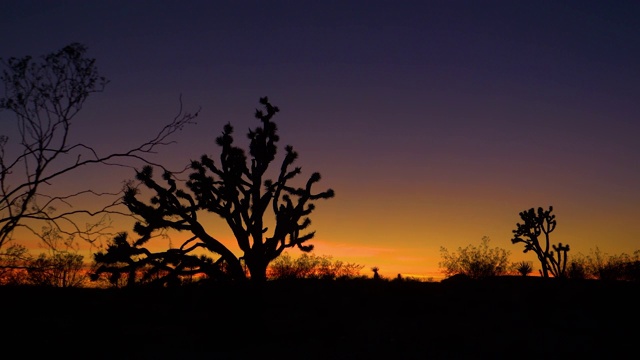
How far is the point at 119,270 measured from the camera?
13500 mm

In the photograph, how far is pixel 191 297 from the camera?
15.9 metres

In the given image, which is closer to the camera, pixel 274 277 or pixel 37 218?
pixel 37 218

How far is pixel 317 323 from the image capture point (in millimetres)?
12844

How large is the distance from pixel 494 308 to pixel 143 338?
1012cm

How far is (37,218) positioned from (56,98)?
2.18 m

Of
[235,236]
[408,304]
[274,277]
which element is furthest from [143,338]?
[274,277]

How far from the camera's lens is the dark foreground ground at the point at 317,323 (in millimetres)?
10820

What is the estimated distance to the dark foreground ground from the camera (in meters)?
10.8

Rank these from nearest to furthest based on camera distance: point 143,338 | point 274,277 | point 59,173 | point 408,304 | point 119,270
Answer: point 59,173, point 143,338, point 119,270, point 408,304, point 274,277

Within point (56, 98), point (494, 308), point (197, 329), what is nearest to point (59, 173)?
point (56, 98)

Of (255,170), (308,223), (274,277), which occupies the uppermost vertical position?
(255,170)

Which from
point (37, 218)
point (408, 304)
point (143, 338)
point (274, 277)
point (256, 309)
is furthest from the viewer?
point (274, 277)

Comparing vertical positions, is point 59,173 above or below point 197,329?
above

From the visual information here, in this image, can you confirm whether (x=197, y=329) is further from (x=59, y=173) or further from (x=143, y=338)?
(x=59, y=173)
